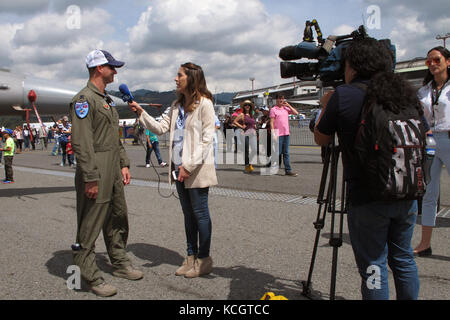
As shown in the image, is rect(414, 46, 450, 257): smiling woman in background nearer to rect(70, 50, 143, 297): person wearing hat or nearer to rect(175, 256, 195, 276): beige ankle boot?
rect(175, 256, 195, 276): beige ankle boot

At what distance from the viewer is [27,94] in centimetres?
728

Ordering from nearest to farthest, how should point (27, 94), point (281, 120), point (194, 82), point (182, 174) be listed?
point (182, 174) → point (194, 82) → point (27, 94) → point (281, 120)

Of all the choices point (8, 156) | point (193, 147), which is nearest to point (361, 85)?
point (193, 147)

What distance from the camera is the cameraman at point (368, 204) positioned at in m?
2.02

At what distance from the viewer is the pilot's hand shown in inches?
116

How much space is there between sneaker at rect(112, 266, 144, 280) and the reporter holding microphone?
1.09 ft

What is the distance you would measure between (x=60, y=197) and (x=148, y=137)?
4611mm

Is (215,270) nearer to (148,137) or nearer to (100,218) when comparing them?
(100,218)

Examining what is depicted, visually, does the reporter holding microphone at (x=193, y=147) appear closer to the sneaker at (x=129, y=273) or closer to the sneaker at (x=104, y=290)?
the sneaker at (x=129, y=273)

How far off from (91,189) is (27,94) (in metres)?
5.35

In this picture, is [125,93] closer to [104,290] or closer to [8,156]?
[104,290]

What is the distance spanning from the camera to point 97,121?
3068 mm

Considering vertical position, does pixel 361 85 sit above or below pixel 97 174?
above

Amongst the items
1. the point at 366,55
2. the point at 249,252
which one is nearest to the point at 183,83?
the point at 366,55
